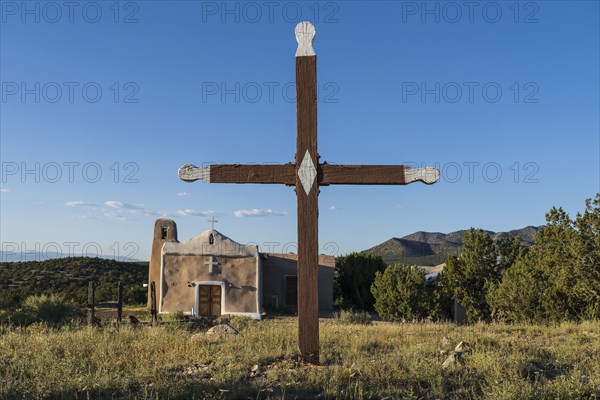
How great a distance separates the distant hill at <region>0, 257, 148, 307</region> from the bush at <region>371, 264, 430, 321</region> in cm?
1618

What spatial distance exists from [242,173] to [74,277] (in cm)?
4246

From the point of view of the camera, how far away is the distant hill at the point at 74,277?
108 feet

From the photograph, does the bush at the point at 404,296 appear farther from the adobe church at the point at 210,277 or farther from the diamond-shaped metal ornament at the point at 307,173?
the diamond-shaped metal ornament at the point at 307,173

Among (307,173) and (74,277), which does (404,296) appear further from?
(74,277)

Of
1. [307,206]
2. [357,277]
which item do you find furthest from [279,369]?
[357,277]

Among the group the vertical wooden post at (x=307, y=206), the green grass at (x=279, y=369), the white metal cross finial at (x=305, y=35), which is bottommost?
the green grass at (x=279, y=369)

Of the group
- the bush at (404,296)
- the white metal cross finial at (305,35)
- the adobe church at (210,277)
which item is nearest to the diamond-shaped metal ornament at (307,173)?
the white metal cross finial at (305,35)

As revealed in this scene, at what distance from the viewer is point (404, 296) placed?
23.3m

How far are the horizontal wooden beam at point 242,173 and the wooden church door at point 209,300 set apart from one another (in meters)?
17.6

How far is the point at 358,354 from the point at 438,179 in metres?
2.65

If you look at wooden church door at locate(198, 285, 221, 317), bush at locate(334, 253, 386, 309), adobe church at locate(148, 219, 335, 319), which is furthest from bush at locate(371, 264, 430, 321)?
wooden church door at locate(198, 285, 221, 317)

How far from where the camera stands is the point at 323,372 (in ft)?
18.0

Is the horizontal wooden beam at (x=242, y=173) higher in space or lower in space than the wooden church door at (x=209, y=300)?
higher

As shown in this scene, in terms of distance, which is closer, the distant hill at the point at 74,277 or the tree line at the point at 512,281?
the tree line at the point at 512,281
